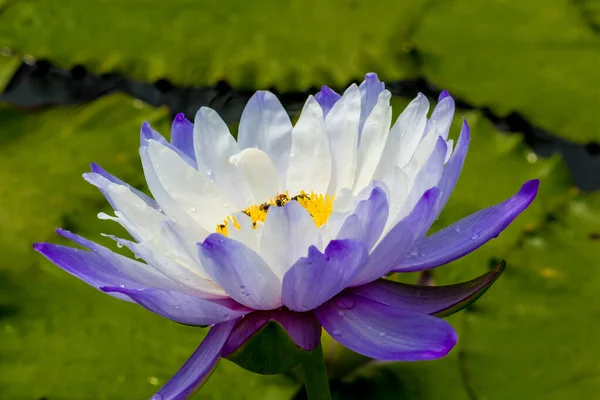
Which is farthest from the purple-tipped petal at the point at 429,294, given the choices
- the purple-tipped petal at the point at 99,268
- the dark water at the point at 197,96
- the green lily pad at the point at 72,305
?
the dark water at the point at 197,96

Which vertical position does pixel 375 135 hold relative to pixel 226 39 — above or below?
above

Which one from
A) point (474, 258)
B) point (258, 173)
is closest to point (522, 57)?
point (474, 258)

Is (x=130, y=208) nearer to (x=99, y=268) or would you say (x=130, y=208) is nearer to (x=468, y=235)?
(x=99, y=268)

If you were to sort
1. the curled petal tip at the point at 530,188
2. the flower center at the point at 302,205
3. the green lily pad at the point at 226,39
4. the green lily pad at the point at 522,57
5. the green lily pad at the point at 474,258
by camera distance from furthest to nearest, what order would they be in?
1. the green lily pad at the point at 226,39
2. the green lily pad at the point at 522,57
3. the green lily pad at the point at 474,258
4. the flower center at the point at 302,205
5. the curled petal tip at the point at 530,188

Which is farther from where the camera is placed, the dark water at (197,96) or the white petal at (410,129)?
the dark water at (197,96)

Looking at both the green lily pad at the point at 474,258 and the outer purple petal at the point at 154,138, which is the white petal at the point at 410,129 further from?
the green lily pad at the point at 474,258

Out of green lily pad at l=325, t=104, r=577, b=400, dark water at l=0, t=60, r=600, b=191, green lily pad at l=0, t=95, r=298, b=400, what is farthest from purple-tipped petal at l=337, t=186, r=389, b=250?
dark water at l=0, t=60, r=600, b=191
